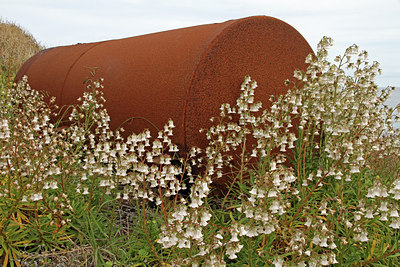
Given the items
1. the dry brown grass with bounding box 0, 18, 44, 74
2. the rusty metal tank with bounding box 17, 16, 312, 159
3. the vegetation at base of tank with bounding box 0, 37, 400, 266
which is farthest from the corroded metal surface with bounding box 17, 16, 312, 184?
the dry brown grass with bounding box 0, 18, 44, 74

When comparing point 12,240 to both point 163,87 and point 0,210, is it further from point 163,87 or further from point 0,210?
point 163,87

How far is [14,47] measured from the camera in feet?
44.2

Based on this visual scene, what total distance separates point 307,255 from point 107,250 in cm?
153

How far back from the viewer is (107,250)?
2676 millimetres

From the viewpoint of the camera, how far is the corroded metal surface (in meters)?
3.16

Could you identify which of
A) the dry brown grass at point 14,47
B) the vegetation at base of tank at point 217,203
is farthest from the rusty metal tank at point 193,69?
the dry brown grass at point 14,47

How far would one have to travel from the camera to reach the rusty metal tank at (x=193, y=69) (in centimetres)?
316

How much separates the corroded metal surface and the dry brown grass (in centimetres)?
725

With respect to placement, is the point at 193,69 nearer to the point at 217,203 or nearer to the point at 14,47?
the point at 217,203

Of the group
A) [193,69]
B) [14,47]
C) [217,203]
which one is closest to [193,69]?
[193,69]

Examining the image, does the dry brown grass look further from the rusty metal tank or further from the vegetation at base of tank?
the vegetation at base of tank

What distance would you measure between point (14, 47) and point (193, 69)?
42.3ft

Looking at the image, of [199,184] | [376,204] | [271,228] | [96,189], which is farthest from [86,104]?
[376,204]

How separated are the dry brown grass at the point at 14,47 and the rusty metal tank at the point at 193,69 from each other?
722 cm
